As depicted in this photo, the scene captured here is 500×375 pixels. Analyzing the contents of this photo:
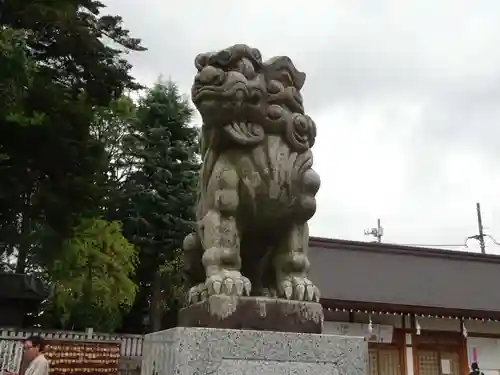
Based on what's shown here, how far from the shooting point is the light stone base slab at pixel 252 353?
106 inches

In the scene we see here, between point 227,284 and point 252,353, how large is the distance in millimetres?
358

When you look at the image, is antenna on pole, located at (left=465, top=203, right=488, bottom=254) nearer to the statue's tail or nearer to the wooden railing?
the wooden railing

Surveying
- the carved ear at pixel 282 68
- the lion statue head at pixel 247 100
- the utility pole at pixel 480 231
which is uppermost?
the utility pole at pixel 480 231

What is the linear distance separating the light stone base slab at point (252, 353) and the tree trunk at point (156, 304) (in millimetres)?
12629

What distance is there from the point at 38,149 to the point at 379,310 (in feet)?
22.6

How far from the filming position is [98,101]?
36.7 ft

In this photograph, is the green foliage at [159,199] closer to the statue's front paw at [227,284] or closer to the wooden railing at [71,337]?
the wooden railing at [71,337]

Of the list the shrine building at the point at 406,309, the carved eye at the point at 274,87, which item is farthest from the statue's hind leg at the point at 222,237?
the shrine building at the point at 406,309

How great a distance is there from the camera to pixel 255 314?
2.89m

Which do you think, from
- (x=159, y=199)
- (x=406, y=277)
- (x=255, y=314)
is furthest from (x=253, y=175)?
(x=159, y=199)

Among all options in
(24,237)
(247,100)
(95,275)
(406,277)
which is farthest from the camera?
(406,277)

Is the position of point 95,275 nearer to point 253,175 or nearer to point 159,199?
point 159,199

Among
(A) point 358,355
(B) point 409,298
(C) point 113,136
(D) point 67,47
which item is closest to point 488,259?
(B) point 409,298

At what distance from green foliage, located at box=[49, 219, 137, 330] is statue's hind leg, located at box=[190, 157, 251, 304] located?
31.4 ft
